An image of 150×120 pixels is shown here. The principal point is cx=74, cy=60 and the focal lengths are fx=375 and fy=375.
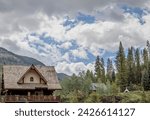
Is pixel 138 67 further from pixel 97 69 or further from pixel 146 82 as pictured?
pixel 146 82

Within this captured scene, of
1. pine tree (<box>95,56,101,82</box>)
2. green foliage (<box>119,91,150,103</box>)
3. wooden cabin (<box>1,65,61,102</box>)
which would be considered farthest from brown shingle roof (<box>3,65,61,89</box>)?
pine tree (<box>95,56,101,82</box>)

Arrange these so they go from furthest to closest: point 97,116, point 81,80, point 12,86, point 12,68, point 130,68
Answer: point 130,68 → point 81,80 → point 12,68 → point 12,86 → point 97,116

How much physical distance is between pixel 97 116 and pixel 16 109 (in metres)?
0.70

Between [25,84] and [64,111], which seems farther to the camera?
[25,84]

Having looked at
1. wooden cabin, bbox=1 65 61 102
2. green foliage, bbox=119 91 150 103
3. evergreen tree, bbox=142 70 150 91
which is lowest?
green foliage, bbox=119 91 150 103

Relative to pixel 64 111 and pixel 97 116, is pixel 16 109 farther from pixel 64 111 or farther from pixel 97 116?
pixel 97 116

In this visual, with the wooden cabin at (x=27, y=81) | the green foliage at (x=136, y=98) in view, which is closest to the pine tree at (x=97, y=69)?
the green foliage at (x=136, y=98)

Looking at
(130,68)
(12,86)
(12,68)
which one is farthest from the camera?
(130,68)

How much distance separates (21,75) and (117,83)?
56.6 m

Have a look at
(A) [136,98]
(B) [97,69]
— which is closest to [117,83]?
(B) [97,69]

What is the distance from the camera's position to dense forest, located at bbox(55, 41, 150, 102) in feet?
155

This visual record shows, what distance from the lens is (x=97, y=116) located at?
308 centimetres

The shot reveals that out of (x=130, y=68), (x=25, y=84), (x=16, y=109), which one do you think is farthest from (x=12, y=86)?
(x=130, y=68)

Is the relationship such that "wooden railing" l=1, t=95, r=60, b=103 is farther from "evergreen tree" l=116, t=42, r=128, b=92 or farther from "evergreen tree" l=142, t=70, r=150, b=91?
"evergreen tree" l=116, t=42, r=128, b=92
